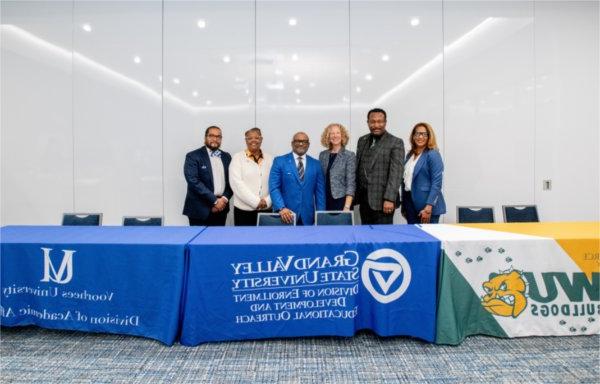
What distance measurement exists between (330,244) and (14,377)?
6.24 ft

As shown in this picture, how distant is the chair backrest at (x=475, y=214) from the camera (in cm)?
321

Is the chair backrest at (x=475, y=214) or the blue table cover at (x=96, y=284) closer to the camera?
the blue table cover at (x=96, y=284)

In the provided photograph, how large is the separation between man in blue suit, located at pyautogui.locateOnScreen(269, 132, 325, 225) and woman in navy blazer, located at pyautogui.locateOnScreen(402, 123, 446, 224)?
0.93 m

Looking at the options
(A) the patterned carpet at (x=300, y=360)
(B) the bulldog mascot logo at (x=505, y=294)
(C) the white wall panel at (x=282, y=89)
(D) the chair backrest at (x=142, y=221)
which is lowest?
(A) the patterned carpet at (x=300, y=360)

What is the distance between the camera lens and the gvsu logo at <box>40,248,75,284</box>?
207 cm

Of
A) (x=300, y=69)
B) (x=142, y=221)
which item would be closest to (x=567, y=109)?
(x=300, y=69)

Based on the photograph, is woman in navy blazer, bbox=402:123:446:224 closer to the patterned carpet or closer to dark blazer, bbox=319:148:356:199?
dark blazer, bbox=319:148:356:199

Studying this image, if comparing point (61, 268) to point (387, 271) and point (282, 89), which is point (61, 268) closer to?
point (387, 271)

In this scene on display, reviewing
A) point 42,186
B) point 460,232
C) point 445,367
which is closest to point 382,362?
point 445,367

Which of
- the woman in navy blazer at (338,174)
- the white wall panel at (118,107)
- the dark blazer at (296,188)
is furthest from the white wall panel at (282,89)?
the dark blazer at (296,188)

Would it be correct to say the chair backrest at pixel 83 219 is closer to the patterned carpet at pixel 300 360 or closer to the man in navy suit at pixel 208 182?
the man in navy suit at pixel 208 182

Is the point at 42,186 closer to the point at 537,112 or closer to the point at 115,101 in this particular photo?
the point at 115,101

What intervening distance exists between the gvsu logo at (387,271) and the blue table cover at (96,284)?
3.81ft

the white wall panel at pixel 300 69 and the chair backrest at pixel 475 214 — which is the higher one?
the white wall panel at pixel 300 69
